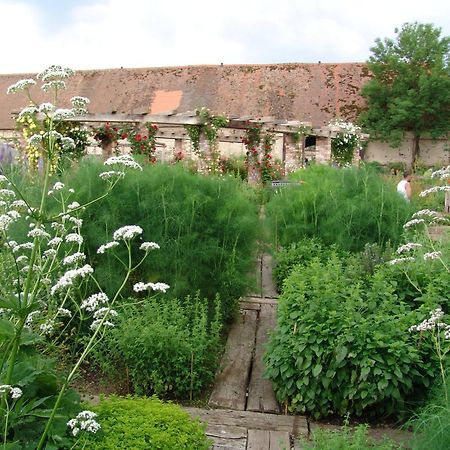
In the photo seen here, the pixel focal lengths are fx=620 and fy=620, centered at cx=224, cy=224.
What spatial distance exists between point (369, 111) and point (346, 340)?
25181mm

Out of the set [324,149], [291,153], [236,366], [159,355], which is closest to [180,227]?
[236,366]

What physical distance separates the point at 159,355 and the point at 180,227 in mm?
1484

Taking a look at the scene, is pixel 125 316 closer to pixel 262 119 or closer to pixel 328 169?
pixel 328 169

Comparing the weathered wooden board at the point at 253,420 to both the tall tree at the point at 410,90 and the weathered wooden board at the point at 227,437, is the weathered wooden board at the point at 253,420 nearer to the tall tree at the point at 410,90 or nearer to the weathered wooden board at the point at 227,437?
the weathered wooden board at the point at 227,437

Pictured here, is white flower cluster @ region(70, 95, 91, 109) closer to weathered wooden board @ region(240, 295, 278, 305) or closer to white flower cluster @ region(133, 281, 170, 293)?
white flower cluster @ region(133, 281, 170, 293)

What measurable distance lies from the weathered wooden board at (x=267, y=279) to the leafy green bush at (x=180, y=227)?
94 centimetres

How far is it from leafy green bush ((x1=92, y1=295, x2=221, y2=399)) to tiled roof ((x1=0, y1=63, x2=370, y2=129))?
76.0 ft

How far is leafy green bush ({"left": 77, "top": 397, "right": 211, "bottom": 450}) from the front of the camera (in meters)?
3.20

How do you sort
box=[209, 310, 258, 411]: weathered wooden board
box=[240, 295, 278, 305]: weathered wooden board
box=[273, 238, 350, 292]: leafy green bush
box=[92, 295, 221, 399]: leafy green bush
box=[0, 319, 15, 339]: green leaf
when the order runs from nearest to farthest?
box=[0, 319, 15, 339]: green leaf, box=[92, 295, 221, 399]: leafy green bush, box=[209, 310, 258, 411]: weathered wooden board, box=[240, 295, 278, 305]: weathered wooden board, box=[273, 238, 350, 292]: leafy green bush

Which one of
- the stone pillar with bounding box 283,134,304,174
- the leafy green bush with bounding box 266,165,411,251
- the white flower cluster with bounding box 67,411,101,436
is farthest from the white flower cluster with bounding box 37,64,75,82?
the stone pillar with bounding box 283,134,304,174

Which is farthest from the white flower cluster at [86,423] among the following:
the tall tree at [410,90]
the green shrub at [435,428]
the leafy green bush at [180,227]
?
the tall tree at [410,90]

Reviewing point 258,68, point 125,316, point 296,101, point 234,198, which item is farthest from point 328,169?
point 258,68

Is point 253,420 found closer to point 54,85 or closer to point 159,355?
point 159,355

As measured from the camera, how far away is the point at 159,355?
183 inches
